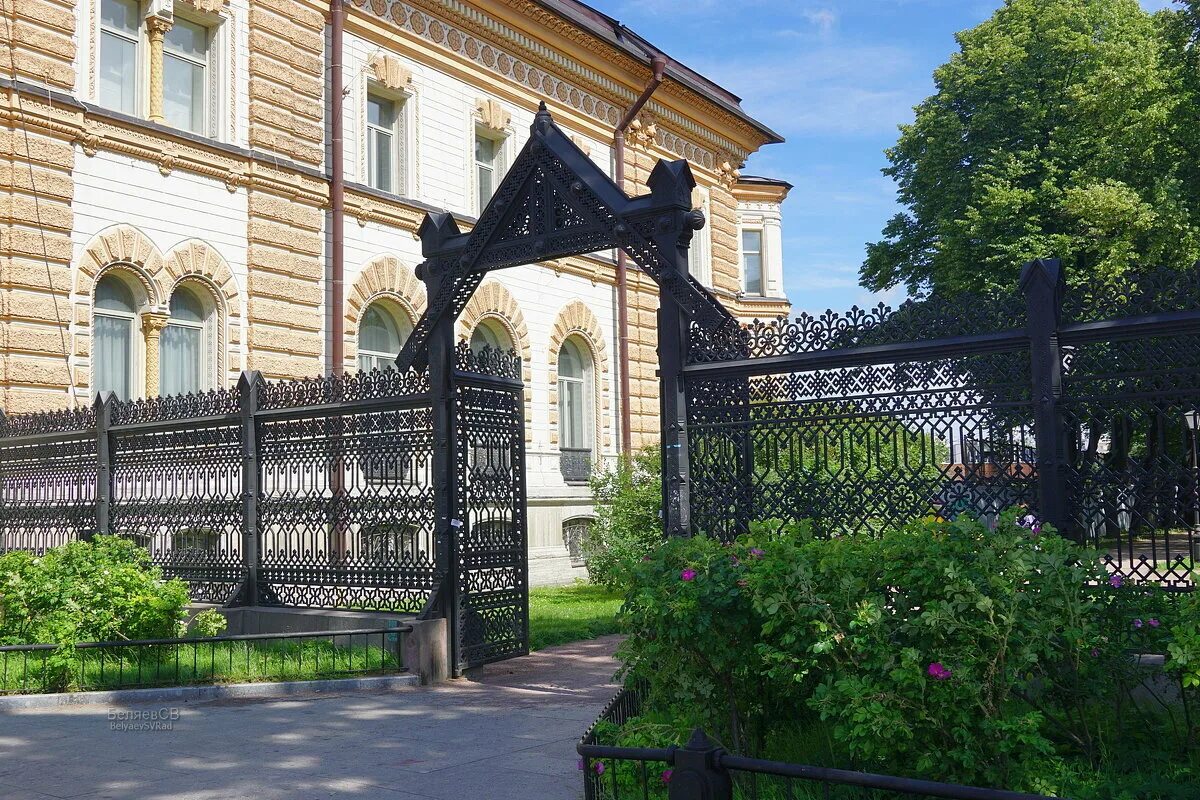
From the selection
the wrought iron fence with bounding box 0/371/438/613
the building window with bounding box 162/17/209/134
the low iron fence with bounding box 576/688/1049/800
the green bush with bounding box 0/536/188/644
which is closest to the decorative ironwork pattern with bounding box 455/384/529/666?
the wrought iron fence with bounding box 0/371/438/613

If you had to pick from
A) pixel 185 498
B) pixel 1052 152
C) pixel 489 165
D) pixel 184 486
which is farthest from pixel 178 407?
pixel 1052 152

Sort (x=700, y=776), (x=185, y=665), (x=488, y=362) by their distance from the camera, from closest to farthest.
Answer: (x=700, y=776), (x=185, y=665), (x=488, y=362)

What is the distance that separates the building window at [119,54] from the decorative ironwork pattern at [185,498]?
5.85 m

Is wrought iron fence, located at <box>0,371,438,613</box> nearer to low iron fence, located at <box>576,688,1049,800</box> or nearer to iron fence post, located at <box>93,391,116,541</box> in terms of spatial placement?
iron fence post, located at <box>93,391,116,541</box>

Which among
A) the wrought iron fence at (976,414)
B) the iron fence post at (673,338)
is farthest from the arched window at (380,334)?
the wrought iron fence at (976,414)

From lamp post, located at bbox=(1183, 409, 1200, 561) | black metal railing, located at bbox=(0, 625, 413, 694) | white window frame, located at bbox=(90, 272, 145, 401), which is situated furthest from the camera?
white window frame, located at bbox=(90, 272, 145, 401)

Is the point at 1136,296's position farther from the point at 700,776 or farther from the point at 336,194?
the point at 336,194

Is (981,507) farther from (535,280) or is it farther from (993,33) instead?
(993,33)

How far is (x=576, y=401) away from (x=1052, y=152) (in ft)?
50.6

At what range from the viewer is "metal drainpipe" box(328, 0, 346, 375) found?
19.6 m

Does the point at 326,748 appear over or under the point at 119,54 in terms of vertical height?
under

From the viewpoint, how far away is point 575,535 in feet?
74.5

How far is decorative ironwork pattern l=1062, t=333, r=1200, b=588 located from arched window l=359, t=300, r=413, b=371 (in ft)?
→ 50.0

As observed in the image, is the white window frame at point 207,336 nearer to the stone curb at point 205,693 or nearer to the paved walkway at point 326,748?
the stone curb at point 205,693
